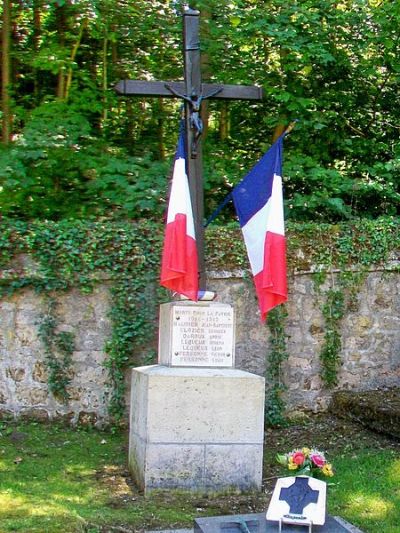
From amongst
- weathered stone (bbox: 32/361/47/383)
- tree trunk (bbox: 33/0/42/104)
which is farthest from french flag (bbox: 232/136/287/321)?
tree trunk (bbox: 33/0/42/104)

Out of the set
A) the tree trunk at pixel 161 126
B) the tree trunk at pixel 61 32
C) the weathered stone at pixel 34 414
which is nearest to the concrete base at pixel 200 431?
the weathered stone at pixel 34 414

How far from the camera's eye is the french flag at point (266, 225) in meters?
5.49

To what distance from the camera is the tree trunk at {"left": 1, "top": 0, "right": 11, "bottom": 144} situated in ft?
28.5

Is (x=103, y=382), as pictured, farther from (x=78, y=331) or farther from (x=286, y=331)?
(x=286, y=331)

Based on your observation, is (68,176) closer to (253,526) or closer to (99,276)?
(99,276)

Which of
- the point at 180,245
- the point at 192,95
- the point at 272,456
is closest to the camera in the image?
the point at 180,245

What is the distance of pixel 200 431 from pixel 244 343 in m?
2.24

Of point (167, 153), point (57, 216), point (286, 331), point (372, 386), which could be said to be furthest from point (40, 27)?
point (372, 386)

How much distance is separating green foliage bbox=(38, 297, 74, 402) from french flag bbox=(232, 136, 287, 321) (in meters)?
2.34

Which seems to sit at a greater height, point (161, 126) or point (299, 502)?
point (161, 126)

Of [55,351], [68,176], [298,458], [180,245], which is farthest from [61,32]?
[298,458]

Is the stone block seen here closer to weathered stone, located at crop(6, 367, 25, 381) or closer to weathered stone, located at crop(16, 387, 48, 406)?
weathered stone, located at crop(16, 387, 48, 406)

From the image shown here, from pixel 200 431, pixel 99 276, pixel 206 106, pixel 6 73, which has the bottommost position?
pixel 200 431

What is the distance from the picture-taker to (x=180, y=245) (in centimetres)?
541
